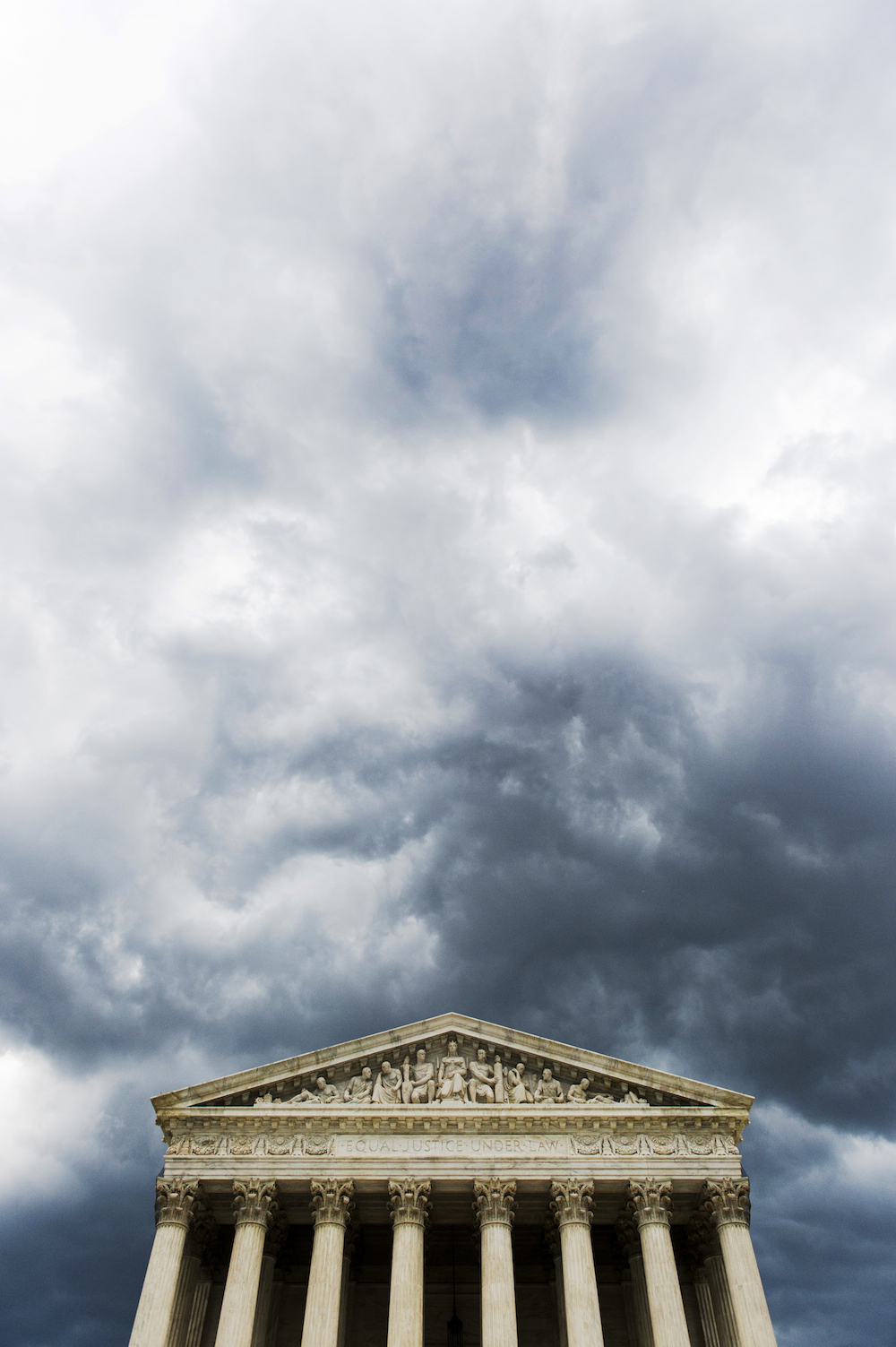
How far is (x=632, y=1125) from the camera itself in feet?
113

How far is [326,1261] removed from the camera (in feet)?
106

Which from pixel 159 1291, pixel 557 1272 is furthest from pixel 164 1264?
pixel 557 1272

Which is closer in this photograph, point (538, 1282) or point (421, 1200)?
point (421, 1200)

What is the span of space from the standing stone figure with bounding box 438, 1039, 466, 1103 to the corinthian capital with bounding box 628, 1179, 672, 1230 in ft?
22.7

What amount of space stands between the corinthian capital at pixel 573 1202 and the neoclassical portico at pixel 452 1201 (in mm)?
65

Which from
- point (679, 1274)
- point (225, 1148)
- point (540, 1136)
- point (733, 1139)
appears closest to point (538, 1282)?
point (679, 1274)

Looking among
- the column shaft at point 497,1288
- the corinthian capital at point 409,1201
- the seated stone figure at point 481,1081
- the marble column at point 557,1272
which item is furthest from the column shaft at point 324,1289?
the marble column at point 557,1272

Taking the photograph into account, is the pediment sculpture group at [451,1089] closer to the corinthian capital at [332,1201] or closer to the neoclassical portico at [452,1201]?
the neoclassical portico at [452,1201]

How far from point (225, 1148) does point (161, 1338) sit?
5.92m

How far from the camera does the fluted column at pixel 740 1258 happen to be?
101 feet

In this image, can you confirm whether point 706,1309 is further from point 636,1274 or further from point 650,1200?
point 650,1200

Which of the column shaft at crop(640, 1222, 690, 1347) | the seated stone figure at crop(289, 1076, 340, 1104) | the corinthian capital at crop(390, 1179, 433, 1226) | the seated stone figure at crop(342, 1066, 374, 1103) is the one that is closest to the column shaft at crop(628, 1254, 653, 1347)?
the column shaft at crop(640, 1222, 690, 1347)

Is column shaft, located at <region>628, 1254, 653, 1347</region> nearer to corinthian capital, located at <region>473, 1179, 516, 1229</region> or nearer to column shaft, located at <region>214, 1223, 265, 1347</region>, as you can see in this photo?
corinthian capital, located at <region>473, 1179, 516, 1229</region>

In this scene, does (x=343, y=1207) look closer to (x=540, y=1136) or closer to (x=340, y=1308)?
(x=340, y=1308)
